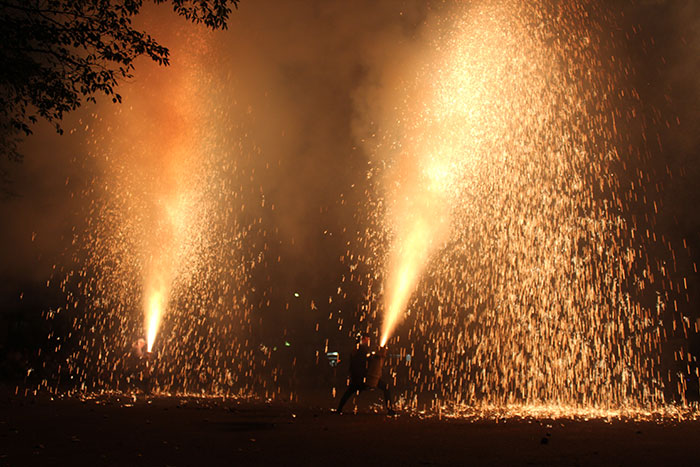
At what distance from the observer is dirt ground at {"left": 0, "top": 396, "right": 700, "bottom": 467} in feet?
22.3

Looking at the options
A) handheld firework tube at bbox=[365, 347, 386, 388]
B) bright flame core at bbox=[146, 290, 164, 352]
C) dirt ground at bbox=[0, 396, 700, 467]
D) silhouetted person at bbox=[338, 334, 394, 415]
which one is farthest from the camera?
bright flame core at bbox=[146, 290, 164, 352]

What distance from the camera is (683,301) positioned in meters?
26.1

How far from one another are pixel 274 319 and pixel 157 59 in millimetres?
34714

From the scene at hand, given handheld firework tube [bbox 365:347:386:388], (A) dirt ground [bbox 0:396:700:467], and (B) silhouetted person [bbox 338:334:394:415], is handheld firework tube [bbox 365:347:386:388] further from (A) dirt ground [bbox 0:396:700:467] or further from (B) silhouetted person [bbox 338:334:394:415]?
(A) dirt ground [bbox 0:396:700:467]

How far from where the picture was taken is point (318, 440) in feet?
28.0

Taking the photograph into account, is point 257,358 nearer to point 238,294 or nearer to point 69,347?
point 238,294

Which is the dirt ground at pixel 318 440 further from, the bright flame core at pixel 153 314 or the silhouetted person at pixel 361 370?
the bright flame core at pixel 153 314

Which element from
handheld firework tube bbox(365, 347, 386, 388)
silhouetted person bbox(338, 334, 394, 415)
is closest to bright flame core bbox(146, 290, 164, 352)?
silhouetted person bbox(338, 334, 394, 415)

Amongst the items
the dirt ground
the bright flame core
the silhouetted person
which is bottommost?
the dirt ground

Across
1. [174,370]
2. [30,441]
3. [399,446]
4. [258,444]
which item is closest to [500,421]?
[399,446]

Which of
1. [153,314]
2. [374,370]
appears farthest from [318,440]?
[153,314]

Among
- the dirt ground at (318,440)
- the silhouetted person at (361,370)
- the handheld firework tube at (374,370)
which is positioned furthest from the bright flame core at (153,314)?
the handheld firework tube at (374,370)

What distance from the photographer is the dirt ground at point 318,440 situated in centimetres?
680

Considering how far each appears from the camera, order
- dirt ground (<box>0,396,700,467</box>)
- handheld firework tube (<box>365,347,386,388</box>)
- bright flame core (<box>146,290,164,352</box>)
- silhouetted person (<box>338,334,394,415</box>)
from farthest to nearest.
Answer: bright flame core (<box>146,290,164,352</box>) → handheld firework tube (<box>365,347,386,388</box>) → silhouetted person (<box>338,334,394,415</box>) → dirt ground (<box>0,396,700,467</box>)
